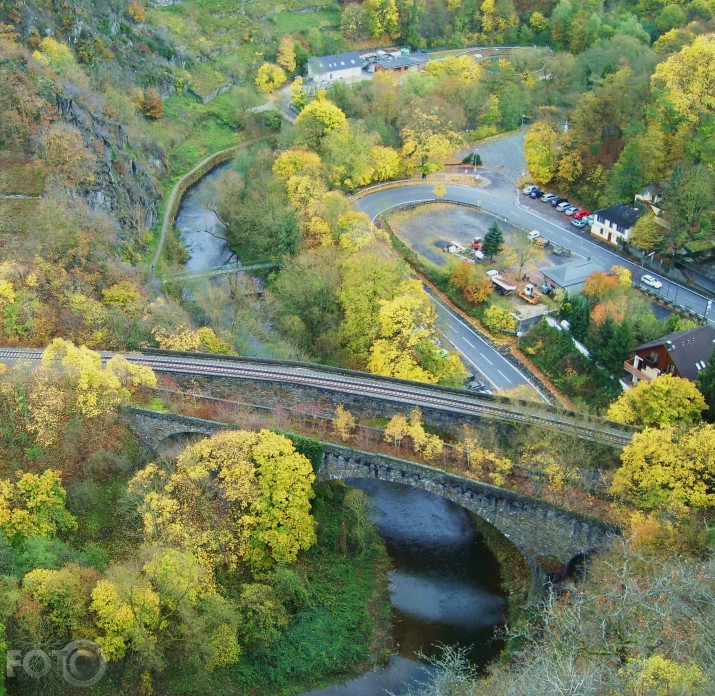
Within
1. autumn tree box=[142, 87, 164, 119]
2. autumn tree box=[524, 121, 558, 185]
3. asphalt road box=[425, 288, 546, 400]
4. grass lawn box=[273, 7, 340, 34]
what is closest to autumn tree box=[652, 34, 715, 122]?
autumn tree box=[524, 121, 558, 185]

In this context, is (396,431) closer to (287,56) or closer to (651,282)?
(651,282)

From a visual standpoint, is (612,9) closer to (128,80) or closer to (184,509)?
(128,80)

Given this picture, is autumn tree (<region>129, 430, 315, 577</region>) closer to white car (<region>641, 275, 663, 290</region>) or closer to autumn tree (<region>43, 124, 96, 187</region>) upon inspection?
white car (<region>641, 275, 663, 290</region>)

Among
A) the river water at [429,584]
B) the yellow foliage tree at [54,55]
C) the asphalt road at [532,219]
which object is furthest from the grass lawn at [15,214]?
the river water at [429,584]

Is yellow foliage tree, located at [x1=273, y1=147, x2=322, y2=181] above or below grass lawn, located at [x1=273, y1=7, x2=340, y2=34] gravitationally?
below

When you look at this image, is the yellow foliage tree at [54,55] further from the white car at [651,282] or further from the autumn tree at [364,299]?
the white car at [651,282]

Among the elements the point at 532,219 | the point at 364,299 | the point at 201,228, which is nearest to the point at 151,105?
the point at 201,228
